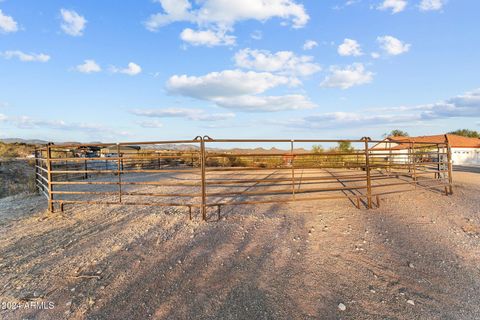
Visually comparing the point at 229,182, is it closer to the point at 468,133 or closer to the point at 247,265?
the point at 247,265

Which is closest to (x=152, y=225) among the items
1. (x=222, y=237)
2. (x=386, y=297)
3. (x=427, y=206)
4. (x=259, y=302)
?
(x=222, y=237)

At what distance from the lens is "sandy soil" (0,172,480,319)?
3.53 meters

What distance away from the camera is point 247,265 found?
4.60 meters

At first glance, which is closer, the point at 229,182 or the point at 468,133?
the point at 229,182

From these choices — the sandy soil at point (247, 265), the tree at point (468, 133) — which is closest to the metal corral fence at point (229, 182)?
the sandy soil at point (247, 265)

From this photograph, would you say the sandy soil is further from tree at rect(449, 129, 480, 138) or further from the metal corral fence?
tree at rect(449, 129, 480, 138)

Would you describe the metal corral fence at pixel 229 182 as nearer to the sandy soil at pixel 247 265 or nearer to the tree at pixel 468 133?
the sandy soil at pixel 247 265

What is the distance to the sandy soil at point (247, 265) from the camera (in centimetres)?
353

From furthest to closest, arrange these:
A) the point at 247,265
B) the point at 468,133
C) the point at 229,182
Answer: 1. the point at 468,133
2. the point at 229,182
3. the point at 247,265

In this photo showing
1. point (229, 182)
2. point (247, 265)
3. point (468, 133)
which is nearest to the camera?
point (247, 265)

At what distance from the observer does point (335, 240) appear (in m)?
5.58

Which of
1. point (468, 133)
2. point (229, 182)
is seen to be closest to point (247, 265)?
point (229, 182)

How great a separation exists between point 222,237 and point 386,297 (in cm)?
299

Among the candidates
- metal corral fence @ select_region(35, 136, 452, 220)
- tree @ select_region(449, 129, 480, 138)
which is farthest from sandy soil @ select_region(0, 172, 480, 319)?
tree @ select_region(449, 129, 480, 138)
